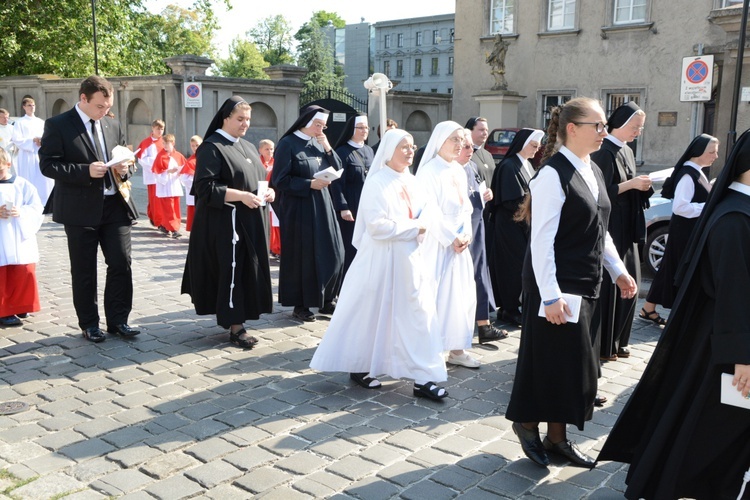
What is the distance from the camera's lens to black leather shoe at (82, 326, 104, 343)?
22.7 feet

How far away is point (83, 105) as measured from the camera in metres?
6.71

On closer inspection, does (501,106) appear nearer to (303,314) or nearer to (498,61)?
(498,61)

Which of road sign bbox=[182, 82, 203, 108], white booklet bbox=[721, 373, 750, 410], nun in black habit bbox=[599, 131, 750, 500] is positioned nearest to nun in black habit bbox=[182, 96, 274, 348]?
nun in black habit bbox=[599, 131, 750, 500]

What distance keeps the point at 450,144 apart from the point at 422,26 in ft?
271

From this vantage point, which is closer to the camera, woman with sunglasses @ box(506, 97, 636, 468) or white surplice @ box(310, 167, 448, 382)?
woman with sunglasses @ box(506, 97, 636, 468)

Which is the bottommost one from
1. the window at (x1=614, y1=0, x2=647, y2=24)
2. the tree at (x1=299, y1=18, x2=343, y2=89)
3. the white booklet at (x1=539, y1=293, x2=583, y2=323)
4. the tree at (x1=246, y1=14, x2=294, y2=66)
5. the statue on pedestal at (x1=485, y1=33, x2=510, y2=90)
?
the white booklet at (x1=539, y1=293, x2=583, y2=323)

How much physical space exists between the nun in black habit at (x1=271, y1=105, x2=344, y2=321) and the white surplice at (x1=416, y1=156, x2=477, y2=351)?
183 centimetres

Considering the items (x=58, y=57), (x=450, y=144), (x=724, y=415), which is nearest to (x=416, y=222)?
(x=450, y=144)

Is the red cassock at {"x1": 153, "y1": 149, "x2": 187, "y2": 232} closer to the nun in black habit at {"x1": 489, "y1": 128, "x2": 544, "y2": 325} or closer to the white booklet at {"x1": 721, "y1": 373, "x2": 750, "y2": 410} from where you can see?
the nun in black habit at {"x1": 489, "y1": 128, "x2": 544, "y2": 325}

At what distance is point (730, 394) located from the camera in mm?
3328

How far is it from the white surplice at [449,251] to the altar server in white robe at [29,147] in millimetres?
11808

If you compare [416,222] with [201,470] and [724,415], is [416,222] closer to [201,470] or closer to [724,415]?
[201,470]

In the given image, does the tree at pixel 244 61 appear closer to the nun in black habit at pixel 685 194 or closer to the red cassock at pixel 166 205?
the red cassock at pixel 166 205

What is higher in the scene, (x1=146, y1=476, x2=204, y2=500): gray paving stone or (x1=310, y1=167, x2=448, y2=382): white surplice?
(x1=310, y1=167, x2=448, y2=382): white surplice
